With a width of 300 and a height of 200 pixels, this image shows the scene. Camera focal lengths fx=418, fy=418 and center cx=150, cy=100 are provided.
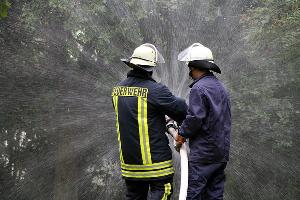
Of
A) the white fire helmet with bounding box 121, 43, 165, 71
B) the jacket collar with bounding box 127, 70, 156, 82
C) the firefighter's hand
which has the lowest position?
the firefighter's hand

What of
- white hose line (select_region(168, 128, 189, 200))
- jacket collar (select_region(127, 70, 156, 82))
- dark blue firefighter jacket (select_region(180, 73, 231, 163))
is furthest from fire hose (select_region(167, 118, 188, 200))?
jacket collar (select_region(127, 70, 156, 82))

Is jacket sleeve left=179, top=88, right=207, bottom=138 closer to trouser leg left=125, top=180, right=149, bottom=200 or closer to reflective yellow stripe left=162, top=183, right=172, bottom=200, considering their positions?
reflective yellow stripe left=162, top=183, right=172, bottom=200

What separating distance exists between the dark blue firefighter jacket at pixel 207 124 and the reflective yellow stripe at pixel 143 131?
0.35 meters

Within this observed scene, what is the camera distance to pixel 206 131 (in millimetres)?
3959

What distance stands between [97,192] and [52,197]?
1.13 m

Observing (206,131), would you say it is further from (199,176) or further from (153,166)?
(153,166)

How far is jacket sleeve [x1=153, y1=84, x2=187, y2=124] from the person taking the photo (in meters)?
3.97

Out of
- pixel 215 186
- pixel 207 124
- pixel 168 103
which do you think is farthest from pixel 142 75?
pixel 215 186

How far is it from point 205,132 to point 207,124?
9cm

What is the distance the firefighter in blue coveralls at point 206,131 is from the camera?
3.92 metres

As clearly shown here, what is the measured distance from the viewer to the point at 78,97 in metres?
8.87

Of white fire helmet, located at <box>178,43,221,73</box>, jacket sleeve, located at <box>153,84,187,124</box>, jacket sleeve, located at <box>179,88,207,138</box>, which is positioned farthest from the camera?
white fire helmet, located at <box>178,43,221,73</box>

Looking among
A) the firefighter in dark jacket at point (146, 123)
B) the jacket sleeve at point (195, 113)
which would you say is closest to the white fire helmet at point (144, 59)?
the firefighter in dark jacket at point (146, 123)

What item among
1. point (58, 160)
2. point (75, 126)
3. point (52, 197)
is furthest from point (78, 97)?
point (52, 197)
